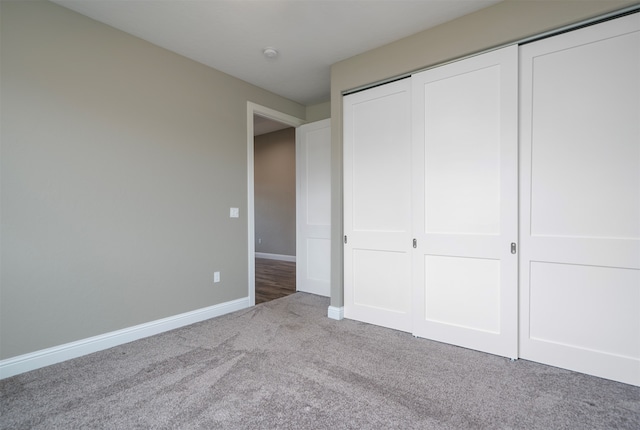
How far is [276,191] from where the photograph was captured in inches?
289

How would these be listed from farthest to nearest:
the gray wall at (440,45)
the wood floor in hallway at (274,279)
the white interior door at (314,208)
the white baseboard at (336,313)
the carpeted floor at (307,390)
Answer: the wood floor in hallway at (274,279)
the white interior door at (314,208)
the white baseboard at (336,313)
the gray wall at (440,45)
the carpeted floor at (307,390)

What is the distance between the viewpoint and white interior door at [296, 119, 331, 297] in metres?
4.20

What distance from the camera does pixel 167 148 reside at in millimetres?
3004

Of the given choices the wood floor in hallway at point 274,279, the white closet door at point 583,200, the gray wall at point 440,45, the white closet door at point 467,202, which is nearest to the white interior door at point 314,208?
the wood floor in hallway at point 274,279

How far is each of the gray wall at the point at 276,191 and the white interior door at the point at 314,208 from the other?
2403 mm

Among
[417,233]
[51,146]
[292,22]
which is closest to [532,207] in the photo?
[417,233]

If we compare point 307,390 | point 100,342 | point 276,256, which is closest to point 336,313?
point 307,390

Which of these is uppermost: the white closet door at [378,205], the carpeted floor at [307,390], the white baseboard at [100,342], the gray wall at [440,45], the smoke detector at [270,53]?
the smoke detector at [270,53]

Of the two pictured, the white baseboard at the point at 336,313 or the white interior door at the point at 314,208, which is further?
the white interior door at the point at 314,208

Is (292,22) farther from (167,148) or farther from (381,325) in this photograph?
(381,325)

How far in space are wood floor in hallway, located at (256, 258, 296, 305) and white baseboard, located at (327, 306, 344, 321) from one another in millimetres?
1095

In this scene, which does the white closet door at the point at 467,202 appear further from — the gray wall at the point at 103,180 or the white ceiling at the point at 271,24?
the gray wall at the point at 103,180

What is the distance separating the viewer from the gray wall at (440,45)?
213 centimetres

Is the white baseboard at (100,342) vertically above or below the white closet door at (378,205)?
below
